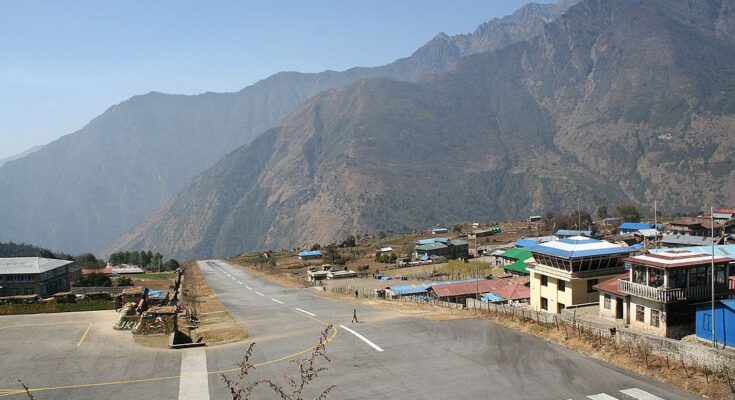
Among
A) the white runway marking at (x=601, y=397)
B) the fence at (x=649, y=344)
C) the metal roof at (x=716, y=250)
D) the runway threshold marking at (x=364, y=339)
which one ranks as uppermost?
the metal roof at (x=716, y=250)

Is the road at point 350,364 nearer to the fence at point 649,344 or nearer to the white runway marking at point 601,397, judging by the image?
the white runway marking at point 601,397

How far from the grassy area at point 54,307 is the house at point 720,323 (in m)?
43.7

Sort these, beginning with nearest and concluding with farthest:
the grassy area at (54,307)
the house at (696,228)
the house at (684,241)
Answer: the grassy area at (54,307) → the house at (684,241) → the house at (696,228)

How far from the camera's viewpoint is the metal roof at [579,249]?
132 feet

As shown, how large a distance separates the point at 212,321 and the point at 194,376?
2034cm

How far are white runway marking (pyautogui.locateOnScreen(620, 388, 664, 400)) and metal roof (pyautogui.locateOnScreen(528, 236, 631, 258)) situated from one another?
62.5ft

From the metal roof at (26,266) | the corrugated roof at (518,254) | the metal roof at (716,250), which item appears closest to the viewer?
the metal roof at (716,250)

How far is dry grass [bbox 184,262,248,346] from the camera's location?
35906 millimetres

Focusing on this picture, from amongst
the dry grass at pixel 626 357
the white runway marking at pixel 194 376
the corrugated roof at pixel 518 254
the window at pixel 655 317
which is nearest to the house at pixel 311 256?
the corrugated roof at pixel 518 254

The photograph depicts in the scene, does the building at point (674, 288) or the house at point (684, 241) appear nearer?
the building at point (674, 288)

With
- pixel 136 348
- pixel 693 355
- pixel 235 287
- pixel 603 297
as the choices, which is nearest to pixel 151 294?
pixel 235 287

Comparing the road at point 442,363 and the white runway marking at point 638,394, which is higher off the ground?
the white runway marking at point 638,394

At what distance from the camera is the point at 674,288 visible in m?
28.5

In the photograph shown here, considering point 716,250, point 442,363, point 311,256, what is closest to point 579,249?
point 716,250
